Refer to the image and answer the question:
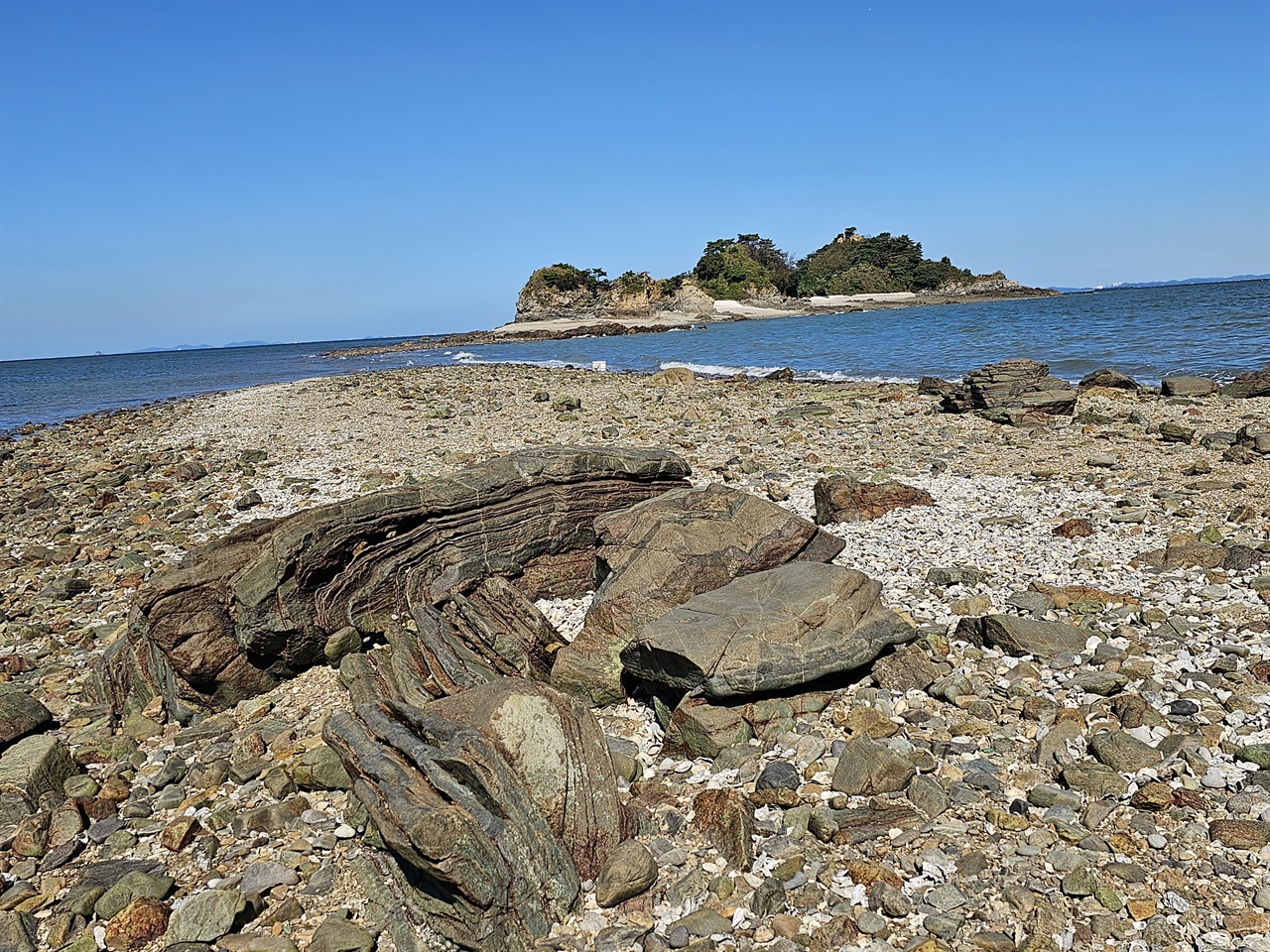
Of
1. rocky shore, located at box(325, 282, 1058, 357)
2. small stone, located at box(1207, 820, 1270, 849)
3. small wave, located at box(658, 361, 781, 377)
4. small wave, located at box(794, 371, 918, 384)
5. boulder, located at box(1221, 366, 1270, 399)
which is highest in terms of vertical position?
rocky shore, located at box(325, 282, 1058, 357)

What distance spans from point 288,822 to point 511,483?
4505 mm

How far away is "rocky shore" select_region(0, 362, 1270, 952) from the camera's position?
4309mm

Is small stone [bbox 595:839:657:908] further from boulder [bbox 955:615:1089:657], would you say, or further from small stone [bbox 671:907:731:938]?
boulder [bbox 955:615:1089:657]

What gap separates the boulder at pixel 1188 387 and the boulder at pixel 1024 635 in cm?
1808

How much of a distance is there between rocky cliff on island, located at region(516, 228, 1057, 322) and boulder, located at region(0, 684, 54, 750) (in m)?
110

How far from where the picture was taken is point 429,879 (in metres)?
4.32

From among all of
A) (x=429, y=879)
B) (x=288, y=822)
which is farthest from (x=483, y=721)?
(x=288, y=822)

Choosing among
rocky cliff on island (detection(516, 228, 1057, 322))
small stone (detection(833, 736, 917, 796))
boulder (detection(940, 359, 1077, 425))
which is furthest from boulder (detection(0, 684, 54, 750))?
rocky cliff on island (detection(516, 228, 1057, 322))

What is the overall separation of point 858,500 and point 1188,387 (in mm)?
15552

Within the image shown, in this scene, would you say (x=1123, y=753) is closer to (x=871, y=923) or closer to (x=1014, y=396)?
(x=871, y=923)

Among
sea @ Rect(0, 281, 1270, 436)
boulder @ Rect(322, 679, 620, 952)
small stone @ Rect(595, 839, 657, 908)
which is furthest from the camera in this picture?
sea @ Rect(0, 281, 1270, 436)

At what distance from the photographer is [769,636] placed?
6242mm

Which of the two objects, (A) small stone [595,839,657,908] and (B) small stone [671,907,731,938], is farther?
(A) small stone [595,839,657,908]

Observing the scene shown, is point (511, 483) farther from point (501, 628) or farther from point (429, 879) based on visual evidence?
point (429, 879)
